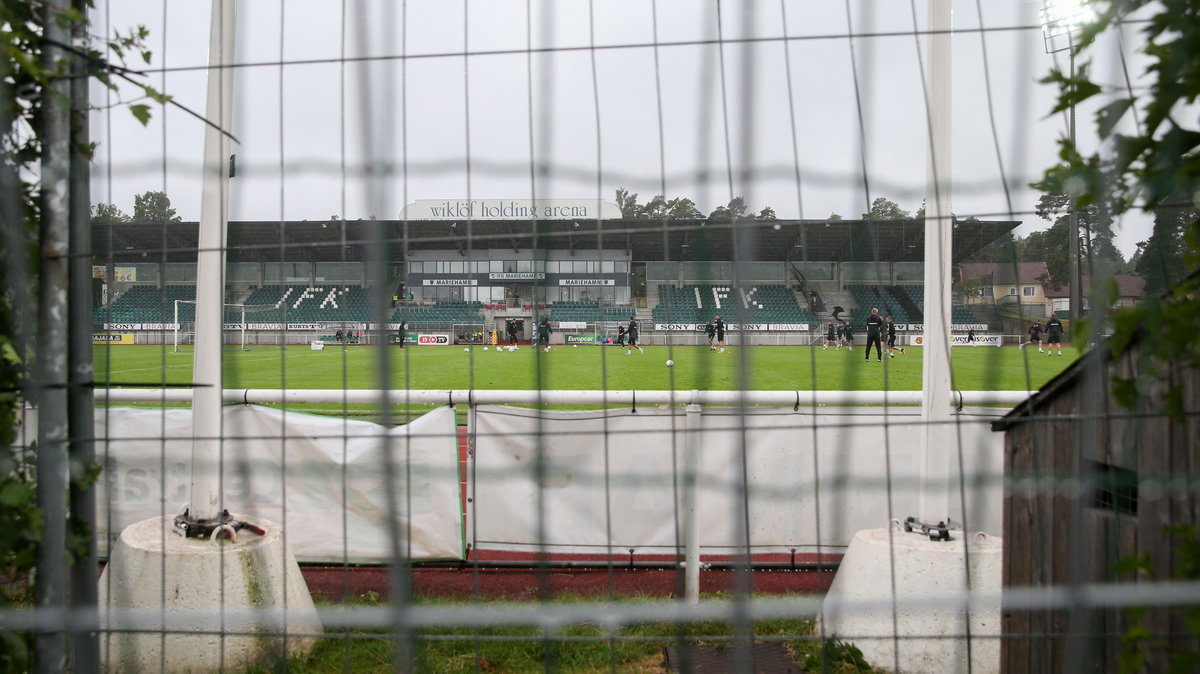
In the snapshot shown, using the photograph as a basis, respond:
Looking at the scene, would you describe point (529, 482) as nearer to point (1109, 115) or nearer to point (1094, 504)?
point (1094, 504)

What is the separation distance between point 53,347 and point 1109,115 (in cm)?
214

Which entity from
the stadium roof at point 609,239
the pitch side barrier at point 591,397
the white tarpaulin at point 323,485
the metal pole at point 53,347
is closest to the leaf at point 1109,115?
the stadium roof at point 609,239

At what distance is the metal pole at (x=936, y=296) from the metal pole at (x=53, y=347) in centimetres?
271

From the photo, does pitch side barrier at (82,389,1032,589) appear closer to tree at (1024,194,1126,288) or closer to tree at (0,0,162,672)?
tree at (1024,194,1126,288)

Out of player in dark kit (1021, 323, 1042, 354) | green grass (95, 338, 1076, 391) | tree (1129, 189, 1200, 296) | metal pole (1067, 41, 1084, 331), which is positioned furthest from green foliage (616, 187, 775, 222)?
green grass (95, 338, 1076, 391)

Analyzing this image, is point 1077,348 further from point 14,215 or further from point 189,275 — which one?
point 189,275

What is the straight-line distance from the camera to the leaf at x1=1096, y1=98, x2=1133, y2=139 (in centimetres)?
126

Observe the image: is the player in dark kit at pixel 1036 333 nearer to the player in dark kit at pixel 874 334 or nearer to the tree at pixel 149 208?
the player in dark kit at pixel 874 334

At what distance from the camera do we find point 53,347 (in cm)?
172

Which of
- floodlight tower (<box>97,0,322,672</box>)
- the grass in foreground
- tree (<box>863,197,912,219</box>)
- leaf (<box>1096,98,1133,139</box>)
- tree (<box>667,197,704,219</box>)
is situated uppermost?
tree (<box>667,197,704,219</box>)

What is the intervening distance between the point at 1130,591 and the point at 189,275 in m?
3.73

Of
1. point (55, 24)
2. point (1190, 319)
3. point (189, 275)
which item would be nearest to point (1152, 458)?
point (1190, 319)

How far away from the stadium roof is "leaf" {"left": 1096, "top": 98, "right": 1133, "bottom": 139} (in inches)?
24.3

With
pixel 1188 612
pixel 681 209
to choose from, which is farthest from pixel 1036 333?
pixel 1188 612
